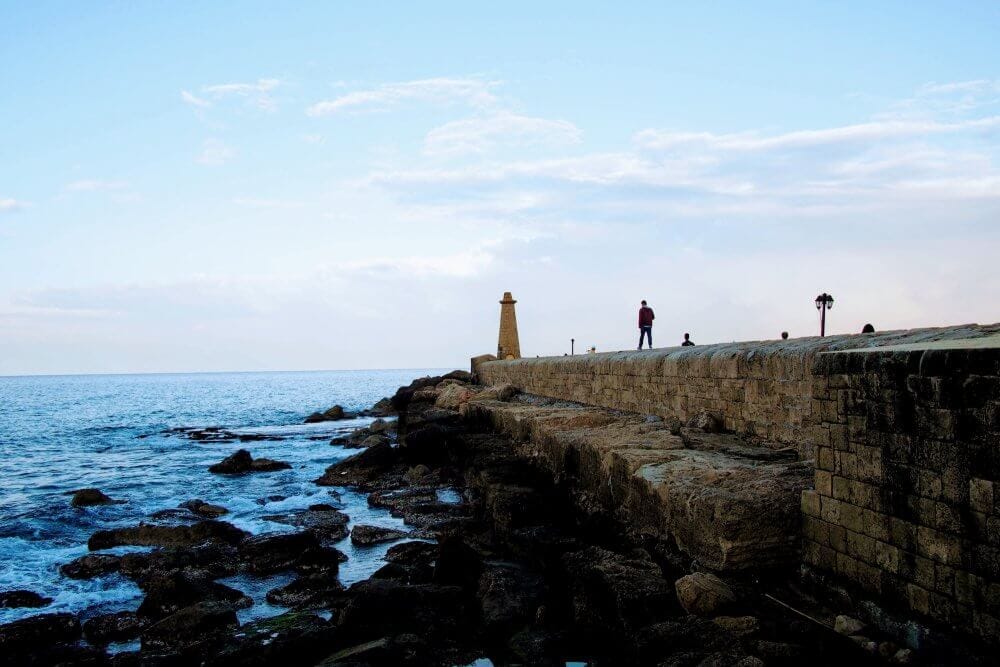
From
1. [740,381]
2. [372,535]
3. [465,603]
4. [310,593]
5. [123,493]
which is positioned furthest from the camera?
[123,493]

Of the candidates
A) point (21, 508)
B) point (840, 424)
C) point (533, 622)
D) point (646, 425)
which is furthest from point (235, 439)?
point (840, 424)

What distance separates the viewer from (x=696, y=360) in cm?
900

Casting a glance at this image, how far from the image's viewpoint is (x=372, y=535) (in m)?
9.39

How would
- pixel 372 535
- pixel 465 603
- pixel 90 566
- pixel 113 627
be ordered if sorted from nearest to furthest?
pixel 465 603, pixel 113 627, pixel 90 566, pixel 372 535

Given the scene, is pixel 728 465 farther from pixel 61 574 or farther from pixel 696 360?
pixel 61 574

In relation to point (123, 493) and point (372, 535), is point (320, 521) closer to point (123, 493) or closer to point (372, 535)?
point (372, 535)

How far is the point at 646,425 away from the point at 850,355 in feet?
14.5

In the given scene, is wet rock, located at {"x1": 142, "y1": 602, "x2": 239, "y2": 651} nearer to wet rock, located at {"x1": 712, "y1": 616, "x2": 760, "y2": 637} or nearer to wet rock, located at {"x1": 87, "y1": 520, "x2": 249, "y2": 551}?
wet rock, located at {"x1": 87, "y1": 520, "x2": 249, "y2": 551}

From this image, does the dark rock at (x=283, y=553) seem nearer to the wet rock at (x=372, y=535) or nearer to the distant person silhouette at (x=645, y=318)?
the wet rock at (x=372, y=535)

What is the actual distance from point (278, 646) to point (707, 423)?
5011 millimetres

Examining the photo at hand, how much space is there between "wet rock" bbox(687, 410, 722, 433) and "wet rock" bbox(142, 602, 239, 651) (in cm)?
511

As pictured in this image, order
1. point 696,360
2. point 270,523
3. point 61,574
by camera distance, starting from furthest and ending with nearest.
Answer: point 270,523 → point 696,360 → point 61,574

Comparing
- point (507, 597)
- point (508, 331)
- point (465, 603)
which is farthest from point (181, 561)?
point (508, 331)

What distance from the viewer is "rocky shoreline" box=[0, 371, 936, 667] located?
459cm
